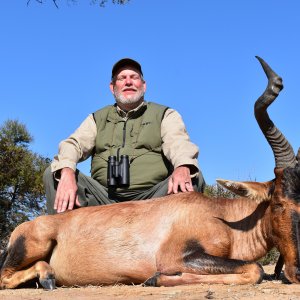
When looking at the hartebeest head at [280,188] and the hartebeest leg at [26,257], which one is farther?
the hartebeest leg at [26,257]

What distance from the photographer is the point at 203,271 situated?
5441 mm

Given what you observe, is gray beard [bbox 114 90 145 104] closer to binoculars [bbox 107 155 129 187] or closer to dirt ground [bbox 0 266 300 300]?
binoculars [bbox 107 155 129 187]

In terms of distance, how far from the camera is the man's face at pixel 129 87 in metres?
8.10

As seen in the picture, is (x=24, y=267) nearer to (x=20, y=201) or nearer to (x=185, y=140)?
(x=185, y=140)

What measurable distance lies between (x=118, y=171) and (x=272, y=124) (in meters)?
2.12

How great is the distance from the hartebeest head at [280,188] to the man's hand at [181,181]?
1.00 m

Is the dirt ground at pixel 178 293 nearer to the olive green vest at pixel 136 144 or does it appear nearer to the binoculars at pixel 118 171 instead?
the binoculars at pixel 118 171

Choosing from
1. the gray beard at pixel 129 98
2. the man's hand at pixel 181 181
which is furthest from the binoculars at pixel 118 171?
the gray beard at pixel 129 98

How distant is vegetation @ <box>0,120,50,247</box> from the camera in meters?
20.0

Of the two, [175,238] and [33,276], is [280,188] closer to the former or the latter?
[175,238]

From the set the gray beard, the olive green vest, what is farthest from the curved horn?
the gray beard

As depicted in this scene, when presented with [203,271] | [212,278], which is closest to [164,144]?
[203,271]

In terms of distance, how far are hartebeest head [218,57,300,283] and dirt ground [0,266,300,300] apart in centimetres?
35

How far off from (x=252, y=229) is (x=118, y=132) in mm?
2512
